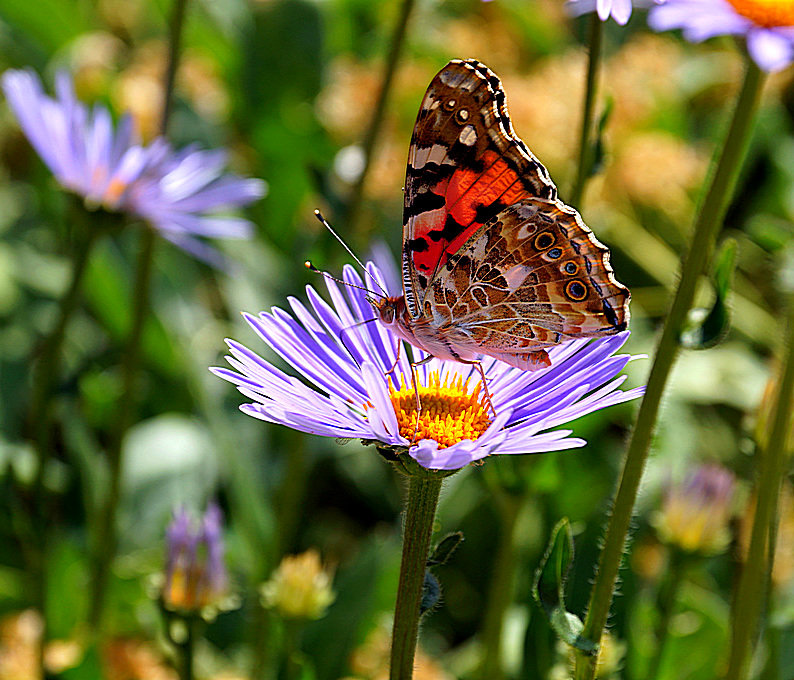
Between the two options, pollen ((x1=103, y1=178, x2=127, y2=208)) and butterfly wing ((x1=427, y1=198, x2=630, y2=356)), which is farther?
pollen ((x1=103, y1=178, x2=127, y2=208))

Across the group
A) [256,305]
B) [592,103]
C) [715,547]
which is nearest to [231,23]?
[256,305]

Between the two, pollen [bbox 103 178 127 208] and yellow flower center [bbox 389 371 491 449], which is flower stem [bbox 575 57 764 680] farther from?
pollen [bbox 103 178 127 208]

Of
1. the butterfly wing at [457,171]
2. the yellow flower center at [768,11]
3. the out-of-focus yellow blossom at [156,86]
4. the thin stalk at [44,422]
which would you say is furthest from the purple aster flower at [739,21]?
the out-of-focus yellow blossom at [156,86]

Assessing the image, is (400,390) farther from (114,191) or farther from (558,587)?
(114,191)

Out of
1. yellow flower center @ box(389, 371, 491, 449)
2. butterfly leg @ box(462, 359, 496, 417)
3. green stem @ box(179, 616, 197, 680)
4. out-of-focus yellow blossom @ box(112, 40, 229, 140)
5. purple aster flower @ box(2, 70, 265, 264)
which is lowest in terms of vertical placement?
green stem @ box(179, 616, 197, 680)

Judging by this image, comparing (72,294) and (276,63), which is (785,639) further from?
(276,63)

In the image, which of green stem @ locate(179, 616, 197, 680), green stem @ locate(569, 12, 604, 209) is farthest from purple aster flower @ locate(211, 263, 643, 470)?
green stem @ locate(179, 616, 197, 680)
